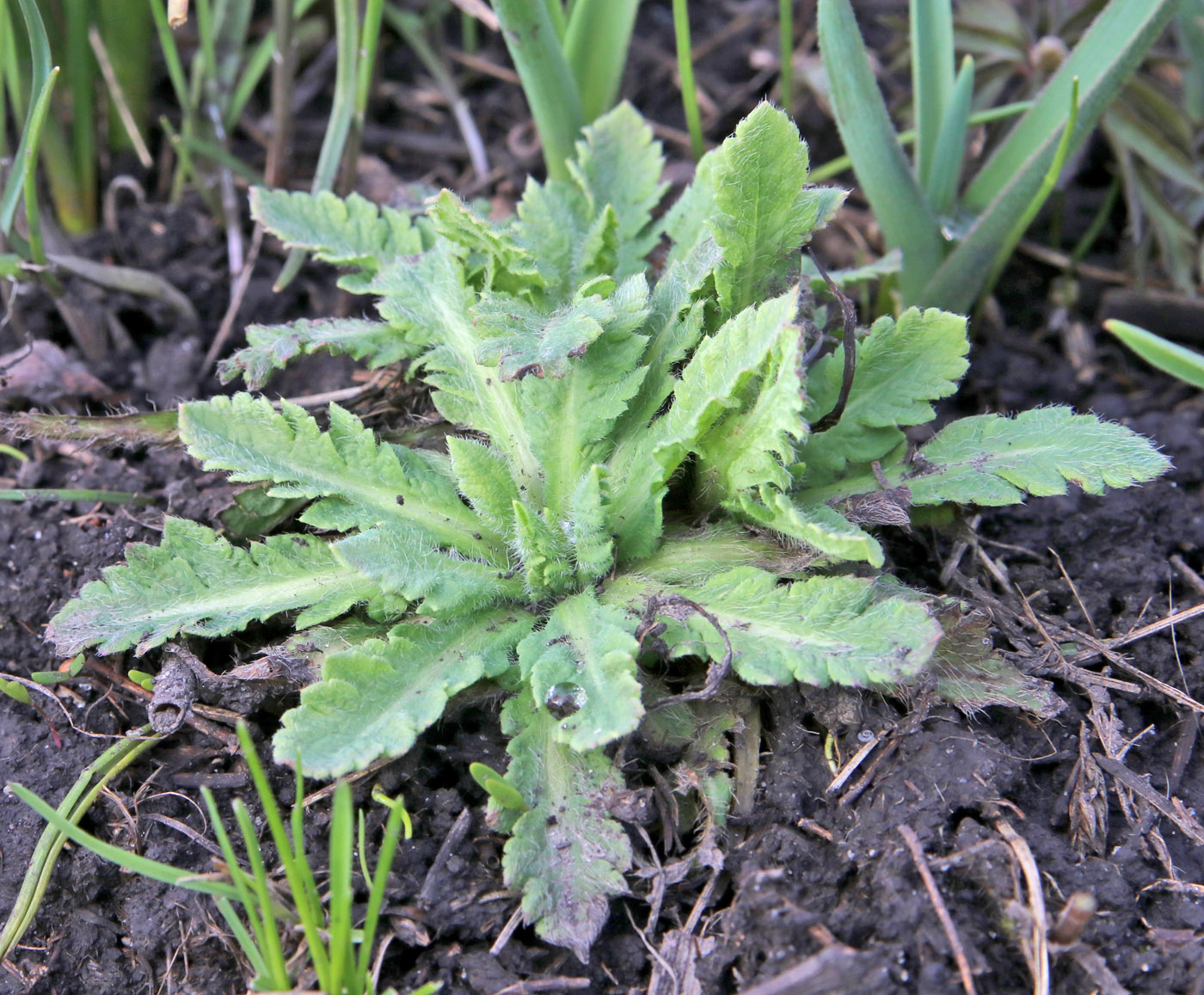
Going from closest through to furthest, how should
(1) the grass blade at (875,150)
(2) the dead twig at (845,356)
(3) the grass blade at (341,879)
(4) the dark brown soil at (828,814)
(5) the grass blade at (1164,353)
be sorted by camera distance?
(3) the grass blade at (341,879), (4) the dark brown soil at (828,814), (5) the grass blade at (1164,353), (2) the dead twig at (845,356), (1) the grass blade at (875,150)

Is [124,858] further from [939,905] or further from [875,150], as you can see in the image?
[875,150]

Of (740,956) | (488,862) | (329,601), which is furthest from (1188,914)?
(329,601)

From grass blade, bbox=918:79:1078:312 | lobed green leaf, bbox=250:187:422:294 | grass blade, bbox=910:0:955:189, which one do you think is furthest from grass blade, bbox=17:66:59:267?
grass blade, bbox=918:79:1078:312

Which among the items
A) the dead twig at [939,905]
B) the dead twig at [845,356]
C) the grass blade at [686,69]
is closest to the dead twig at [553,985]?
the dead twig at [939,905]

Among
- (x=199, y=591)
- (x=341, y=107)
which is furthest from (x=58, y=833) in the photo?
(x=341, y=107)

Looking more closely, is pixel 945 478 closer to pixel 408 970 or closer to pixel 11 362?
pixel 408 970

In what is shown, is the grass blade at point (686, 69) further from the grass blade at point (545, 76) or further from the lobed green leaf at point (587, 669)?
the lobed green leaf at point (587, 669)
